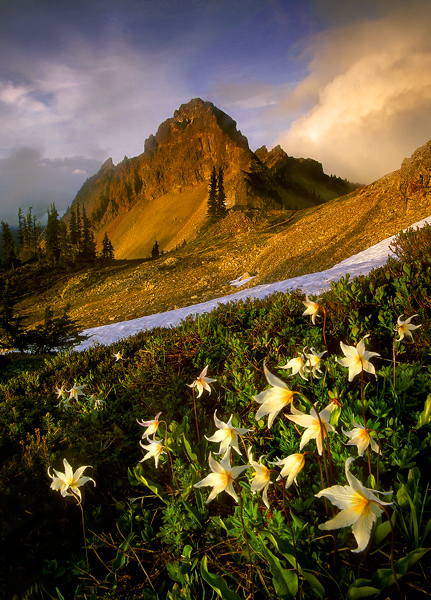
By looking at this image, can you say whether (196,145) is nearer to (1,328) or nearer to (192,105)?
(192,105)

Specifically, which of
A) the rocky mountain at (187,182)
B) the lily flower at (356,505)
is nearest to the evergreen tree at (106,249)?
the rocky mountain at (187,182)

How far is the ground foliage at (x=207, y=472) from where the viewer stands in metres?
1.49

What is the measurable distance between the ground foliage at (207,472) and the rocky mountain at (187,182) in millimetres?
76090

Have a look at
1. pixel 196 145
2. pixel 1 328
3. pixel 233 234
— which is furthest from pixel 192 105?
pixel 1 328

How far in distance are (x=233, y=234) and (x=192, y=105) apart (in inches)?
4569

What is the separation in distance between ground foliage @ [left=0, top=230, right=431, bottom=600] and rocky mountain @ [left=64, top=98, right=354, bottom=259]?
7609 centimetres

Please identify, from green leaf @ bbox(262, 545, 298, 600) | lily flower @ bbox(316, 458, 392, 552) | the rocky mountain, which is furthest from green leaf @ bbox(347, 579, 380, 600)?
the rocky mountain

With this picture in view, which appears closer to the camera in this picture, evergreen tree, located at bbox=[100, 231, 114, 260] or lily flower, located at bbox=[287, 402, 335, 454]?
lily flower, located at bbox=[287, 402, 335, 454]

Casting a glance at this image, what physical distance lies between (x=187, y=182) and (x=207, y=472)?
11910 centimetres

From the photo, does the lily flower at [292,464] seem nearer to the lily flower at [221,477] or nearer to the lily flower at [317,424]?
the lily flower at [317,424]

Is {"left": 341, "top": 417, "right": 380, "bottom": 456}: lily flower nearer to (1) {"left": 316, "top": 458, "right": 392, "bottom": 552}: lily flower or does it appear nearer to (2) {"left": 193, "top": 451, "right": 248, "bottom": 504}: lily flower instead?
(1) {"left": 316, "top": 458, "right": 392, "bottom": 552}: lily flower

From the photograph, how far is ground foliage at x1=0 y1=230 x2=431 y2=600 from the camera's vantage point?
1485 mm

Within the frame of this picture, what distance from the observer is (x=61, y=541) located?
2.10 meters

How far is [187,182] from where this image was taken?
11181cm
